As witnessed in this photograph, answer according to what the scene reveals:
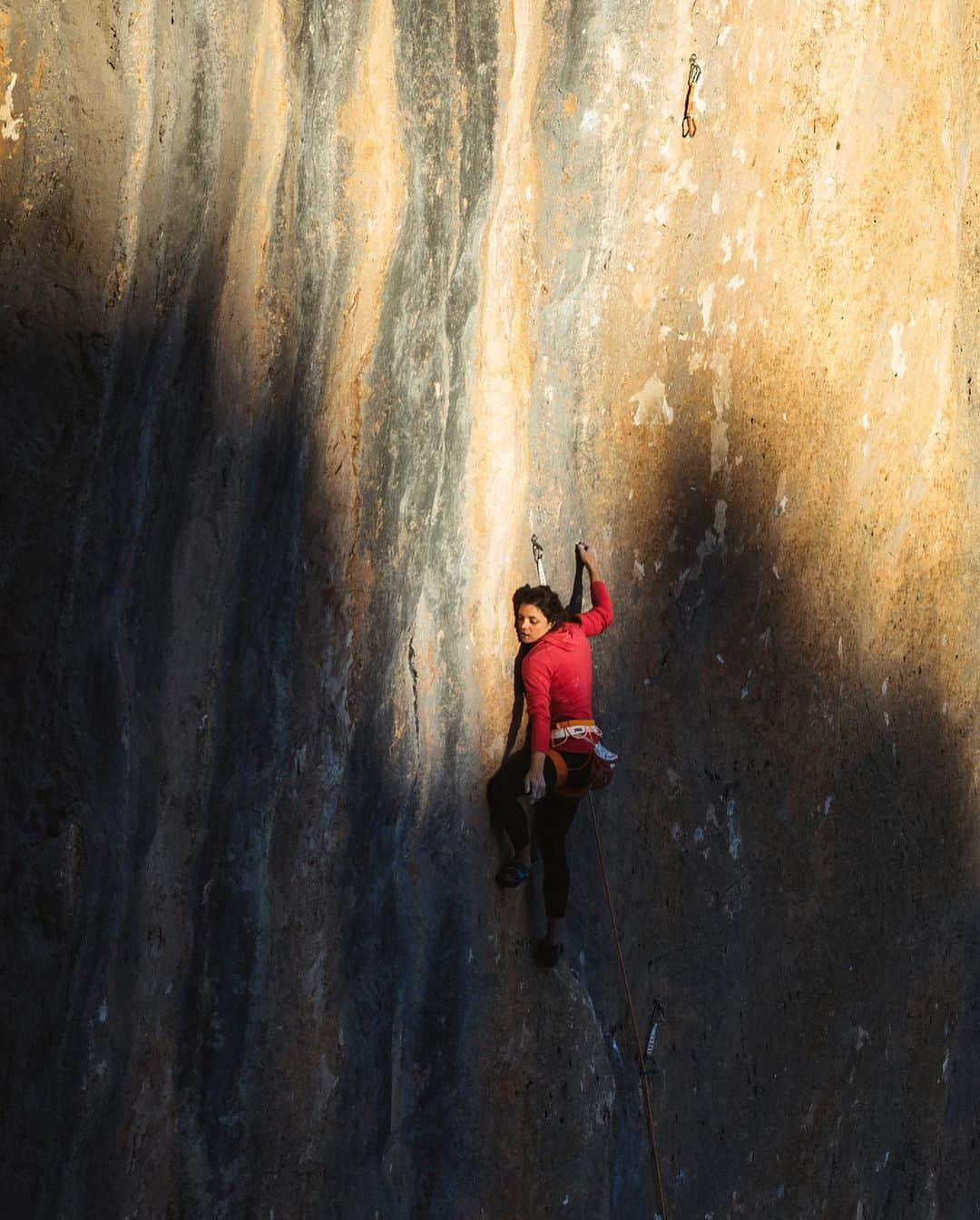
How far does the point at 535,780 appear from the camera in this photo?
4.00 m

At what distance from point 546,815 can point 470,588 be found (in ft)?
2.29

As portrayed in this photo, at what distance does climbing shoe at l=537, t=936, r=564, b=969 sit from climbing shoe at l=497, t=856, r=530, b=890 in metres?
0.24

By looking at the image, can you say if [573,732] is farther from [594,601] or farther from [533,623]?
[594,601]

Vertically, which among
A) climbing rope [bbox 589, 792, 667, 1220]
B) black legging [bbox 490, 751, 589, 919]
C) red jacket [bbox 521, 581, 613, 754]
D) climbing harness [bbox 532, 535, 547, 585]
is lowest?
climbing rope [bbox 589, 792, 667, 1220]

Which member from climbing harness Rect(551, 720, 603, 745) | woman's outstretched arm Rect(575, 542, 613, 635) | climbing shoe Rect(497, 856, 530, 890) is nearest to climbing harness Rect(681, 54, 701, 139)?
woman's outstretched arm Rect(575, 542, 613, 635)

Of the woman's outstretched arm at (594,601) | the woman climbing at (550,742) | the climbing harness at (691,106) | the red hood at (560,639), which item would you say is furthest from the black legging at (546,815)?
the climbing harness at (691,106)

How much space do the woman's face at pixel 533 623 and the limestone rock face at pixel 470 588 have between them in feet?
0.34

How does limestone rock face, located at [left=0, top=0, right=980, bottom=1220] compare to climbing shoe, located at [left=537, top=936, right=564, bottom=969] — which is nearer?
limestone rock face, located at [left=0, top=0, right=980, bottom=1220]

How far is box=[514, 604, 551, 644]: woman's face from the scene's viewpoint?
13.7 ft

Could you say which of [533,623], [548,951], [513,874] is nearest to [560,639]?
[533,623]

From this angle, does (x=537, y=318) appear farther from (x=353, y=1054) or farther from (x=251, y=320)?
(x=353, y=1054)

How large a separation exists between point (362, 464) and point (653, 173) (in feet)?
4.85

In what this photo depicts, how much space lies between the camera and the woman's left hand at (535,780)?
399 centimetres

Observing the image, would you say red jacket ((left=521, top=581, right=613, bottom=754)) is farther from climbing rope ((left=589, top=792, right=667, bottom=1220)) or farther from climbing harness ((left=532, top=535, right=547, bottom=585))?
climbing rope ((left=589, top=792, right=667, bottom=1220))
